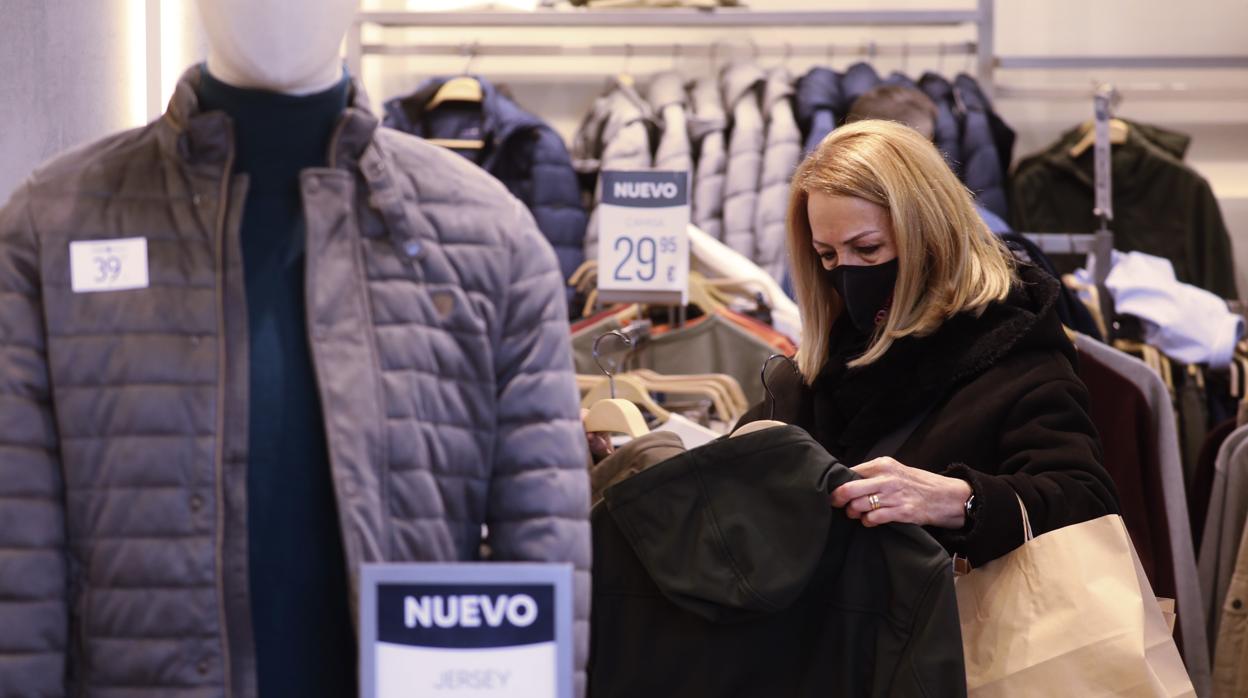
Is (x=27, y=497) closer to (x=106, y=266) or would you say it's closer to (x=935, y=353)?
(x=106, y=266)

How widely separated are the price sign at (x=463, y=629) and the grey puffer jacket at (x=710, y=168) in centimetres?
369

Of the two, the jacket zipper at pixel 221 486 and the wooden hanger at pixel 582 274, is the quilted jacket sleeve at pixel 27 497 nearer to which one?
the jacket zipper at pixel 221 486

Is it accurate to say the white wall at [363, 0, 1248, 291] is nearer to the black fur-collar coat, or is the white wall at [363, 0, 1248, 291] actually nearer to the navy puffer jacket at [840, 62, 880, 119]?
the navy puffer jacket at [840, 62, 880, 119]

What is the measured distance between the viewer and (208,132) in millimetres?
1327

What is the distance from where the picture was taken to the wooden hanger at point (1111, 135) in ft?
16.0

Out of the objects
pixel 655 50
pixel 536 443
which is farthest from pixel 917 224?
pixel 655 50

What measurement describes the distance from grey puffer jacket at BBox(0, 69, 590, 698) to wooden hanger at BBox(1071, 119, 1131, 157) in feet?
12.8

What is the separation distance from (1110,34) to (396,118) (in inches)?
104

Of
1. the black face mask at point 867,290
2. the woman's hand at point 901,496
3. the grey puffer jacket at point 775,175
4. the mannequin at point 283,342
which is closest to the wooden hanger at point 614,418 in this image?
the black face mask at point 867,290

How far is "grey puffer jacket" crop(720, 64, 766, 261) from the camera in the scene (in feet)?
15.5

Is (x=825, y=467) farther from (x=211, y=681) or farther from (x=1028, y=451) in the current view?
(x=211, y=681)

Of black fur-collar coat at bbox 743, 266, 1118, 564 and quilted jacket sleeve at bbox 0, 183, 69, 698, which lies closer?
quilted jacket sleeve at bbox 0, 183, 69, 698

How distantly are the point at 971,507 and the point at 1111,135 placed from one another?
3.36 meters

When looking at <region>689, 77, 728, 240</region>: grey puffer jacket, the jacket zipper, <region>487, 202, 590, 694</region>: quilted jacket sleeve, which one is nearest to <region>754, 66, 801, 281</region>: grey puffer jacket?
<region>689, 77, 728, 240</region>: grey puffer jacket
